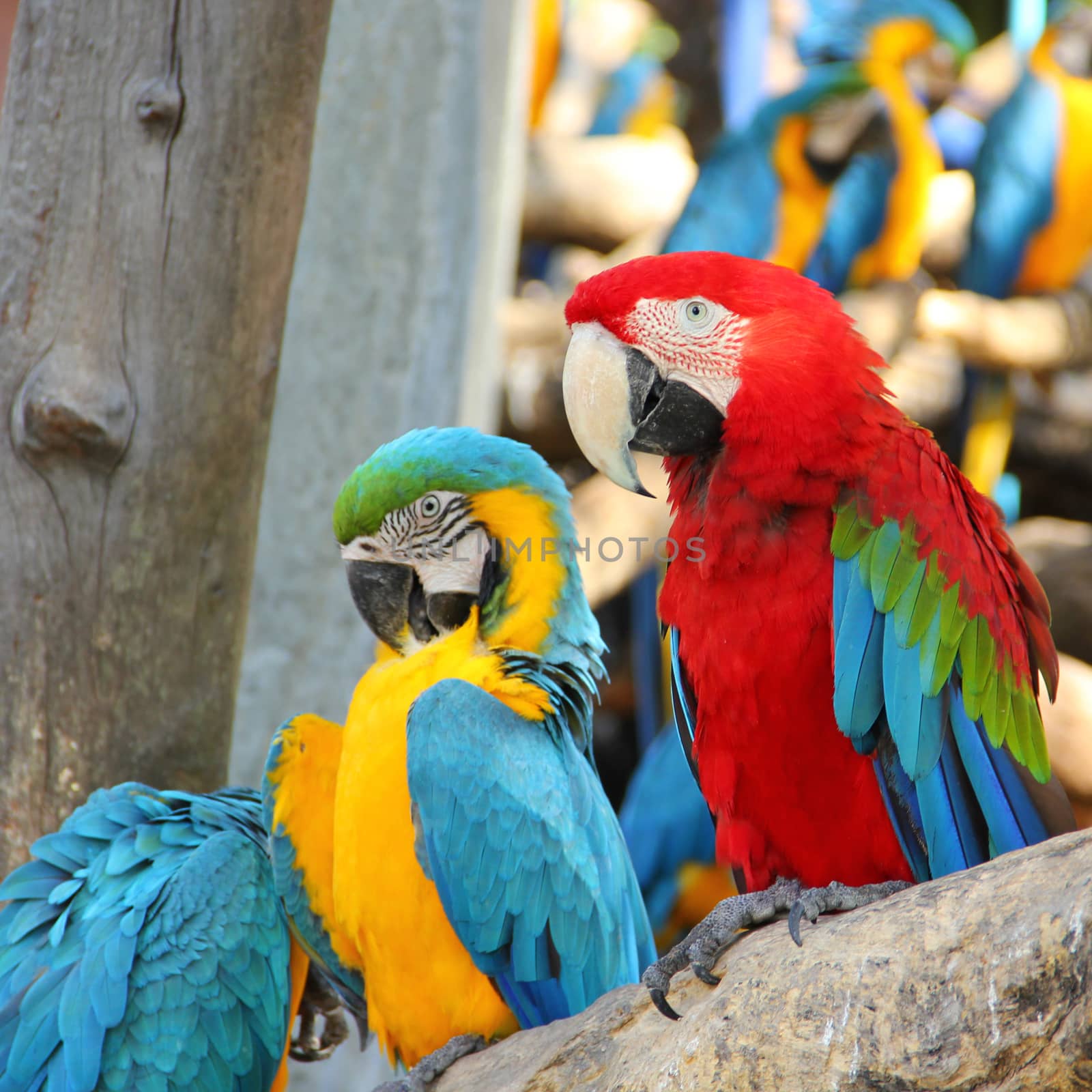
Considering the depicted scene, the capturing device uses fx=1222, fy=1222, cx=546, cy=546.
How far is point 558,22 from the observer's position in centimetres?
574

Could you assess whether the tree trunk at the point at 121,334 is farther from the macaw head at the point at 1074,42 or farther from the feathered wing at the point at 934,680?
the macaw head at the point at 1074,42

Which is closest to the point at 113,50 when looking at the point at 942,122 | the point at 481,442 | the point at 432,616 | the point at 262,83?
the point at 262,83

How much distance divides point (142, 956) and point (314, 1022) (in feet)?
1.95

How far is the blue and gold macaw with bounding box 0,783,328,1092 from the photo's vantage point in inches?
63.0

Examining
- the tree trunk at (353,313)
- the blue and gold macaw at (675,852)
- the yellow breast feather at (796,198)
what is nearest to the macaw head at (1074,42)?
the yellow breast feather at (796,198)

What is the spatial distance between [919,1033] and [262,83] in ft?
5.24

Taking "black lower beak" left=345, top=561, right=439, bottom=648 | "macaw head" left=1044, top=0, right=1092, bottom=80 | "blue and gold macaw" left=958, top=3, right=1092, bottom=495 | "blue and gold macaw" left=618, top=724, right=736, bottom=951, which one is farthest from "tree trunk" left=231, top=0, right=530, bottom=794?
"macaw head" left=1044, top=0, right=1092, bottom=80

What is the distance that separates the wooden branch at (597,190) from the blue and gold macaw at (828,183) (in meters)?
0.64

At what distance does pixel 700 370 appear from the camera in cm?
148

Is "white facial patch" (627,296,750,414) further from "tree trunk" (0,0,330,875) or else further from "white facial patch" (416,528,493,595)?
"tree trunk" (0,0,330,875)

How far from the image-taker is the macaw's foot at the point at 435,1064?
158 centimetres

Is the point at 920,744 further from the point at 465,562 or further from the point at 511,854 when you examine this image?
the point at 465,562

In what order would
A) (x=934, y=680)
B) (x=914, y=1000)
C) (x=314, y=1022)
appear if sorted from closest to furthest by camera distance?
(x=914, y=1000), (x=934, y=680), (x=314, y=1022)

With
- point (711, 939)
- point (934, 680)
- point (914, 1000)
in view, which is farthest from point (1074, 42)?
point (914, 1000)
